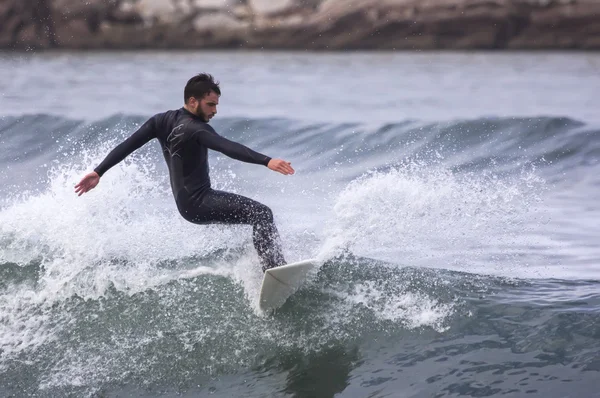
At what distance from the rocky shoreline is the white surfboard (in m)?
28.0

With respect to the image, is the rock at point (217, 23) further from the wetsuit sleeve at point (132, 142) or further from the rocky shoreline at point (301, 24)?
the wetsuit sleeve at point (132, 142)

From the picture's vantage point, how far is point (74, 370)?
6.17 metres

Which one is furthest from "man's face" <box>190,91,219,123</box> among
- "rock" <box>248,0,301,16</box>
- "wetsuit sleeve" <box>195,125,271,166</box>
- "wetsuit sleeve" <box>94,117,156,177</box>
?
"rock" <box>248,0,301,16</box>

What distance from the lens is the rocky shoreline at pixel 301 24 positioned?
107 feet

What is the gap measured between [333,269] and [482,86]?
18.3 meters

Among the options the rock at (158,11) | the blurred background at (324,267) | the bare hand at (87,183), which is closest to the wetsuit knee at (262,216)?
the blurred background at (324,267)

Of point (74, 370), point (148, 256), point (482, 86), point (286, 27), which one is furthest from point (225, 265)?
point (286, 27)

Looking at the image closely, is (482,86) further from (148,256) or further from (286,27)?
(148,256)

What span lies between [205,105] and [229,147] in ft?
1.44

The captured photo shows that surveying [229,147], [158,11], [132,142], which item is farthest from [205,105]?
[158,11]

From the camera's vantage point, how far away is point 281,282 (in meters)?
6.36

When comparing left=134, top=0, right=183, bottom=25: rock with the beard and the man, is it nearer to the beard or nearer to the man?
the man

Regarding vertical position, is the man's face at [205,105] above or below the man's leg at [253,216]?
above

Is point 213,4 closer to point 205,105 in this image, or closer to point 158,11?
point 158,11
